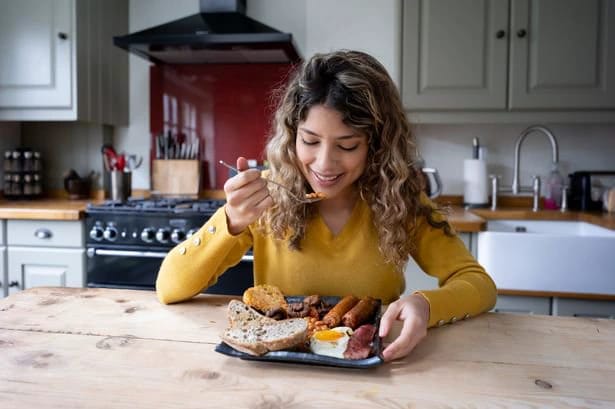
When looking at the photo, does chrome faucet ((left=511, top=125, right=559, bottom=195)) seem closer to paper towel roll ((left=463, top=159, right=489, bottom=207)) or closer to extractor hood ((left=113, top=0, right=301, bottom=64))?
paper towel roll ((left=463, top=159, right=489, bottom=207))

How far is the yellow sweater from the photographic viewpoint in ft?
3.67

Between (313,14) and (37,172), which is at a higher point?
(313,14)

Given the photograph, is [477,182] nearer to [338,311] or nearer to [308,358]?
[338,311]

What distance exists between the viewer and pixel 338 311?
2.99ft

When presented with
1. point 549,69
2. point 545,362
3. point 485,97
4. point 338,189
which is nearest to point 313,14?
point 485,97

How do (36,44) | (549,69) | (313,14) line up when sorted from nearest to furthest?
(549,69), (36,44), (313,14)

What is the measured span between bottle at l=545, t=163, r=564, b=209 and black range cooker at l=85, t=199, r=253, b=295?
5.17 ft

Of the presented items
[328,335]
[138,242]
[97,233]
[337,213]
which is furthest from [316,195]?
[97,233]

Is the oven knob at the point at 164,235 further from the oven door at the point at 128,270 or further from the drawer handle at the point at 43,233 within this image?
the drawer handle at the point at 43,233

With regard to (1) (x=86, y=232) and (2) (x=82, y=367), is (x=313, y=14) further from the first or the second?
(2) (x=82, y=367)

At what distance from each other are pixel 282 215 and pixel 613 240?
131 centimetres

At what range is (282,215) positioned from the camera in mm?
1235

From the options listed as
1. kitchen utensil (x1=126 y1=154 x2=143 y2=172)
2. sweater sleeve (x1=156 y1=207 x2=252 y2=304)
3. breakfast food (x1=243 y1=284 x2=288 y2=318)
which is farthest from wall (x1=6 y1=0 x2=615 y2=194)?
breakfast food (x1=243 y1=284 x2=288 y2=318)

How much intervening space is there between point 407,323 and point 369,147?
534 millimetres
